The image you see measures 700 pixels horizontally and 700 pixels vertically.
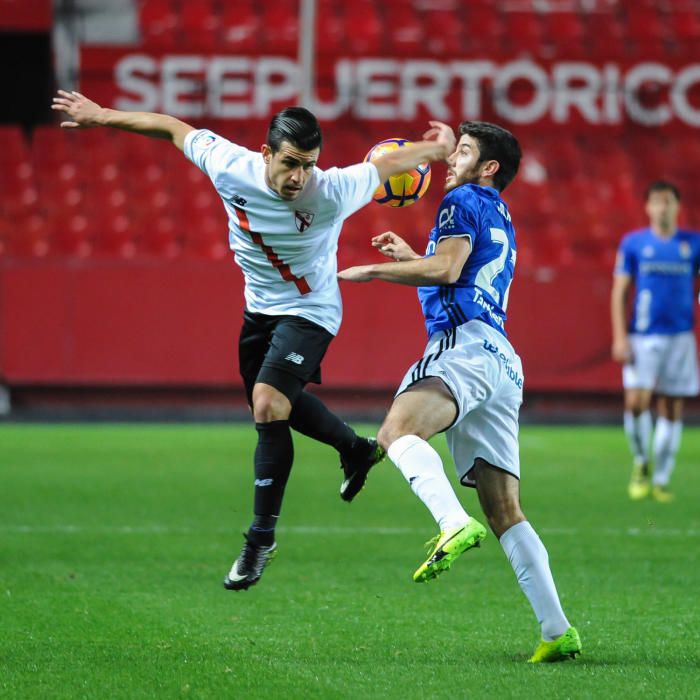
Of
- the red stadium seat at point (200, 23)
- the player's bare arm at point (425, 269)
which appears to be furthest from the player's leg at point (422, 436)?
the red stadium seat at point (200, 23)

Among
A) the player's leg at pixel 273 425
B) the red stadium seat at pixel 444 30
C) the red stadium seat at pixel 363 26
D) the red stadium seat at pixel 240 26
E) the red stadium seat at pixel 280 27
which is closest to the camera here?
the player's leg at pixel 273 425

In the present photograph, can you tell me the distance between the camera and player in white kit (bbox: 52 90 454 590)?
5.45 m

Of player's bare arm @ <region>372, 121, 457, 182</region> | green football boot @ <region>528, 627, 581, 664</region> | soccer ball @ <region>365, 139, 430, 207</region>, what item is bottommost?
green football boot @ <region>528, 627, 581, 664</region>

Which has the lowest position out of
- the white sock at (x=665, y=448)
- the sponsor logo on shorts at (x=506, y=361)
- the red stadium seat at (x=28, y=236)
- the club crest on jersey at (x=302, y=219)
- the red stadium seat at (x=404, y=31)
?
the white sock at (x=665, y=448)

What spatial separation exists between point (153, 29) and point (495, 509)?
16.4m

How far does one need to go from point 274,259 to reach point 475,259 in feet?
3.10

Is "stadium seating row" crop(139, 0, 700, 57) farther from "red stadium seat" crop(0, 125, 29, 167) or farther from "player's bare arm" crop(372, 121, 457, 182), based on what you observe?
"player's bare arm" crop(372, 121, 457, 182)

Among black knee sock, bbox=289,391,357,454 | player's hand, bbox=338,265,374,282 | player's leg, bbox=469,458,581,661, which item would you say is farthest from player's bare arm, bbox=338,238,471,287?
black knee sock, bbox=289,391,357,454

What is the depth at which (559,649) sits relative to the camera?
5023 millimetres

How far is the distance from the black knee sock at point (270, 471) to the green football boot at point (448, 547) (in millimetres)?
1201

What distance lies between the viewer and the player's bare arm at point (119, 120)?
556 cm

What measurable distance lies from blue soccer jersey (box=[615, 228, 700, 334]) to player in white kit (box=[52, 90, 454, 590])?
5.40 meters

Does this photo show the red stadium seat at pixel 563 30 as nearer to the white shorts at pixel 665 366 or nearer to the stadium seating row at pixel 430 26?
the stadium seating row at pixel 430 26

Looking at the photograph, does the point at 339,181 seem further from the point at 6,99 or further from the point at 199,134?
the point at 6,99
